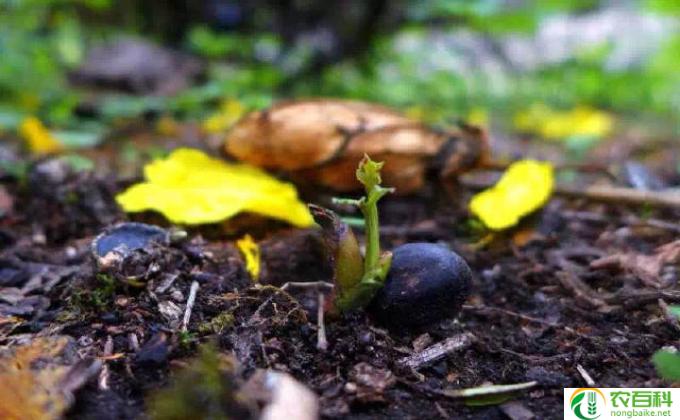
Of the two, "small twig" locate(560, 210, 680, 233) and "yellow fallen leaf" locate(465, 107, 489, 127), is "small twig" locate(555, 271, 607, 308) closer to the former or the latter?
"small twig" locate(560, 210, 680, 233)

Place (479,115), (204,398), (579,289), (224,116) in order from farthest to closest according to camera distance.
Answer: (479,115), (224,116), (579,289), (204,398)

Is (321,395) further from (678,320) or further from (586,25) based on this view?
(586,25)

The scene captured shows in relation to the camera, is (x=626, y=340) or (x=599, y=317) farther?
(x=599, y=317)

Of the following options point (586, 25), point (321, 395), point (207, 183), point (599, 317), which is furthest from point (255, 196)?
point (586, 25)

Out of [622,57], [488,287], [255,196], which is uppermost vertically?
[255,196]
